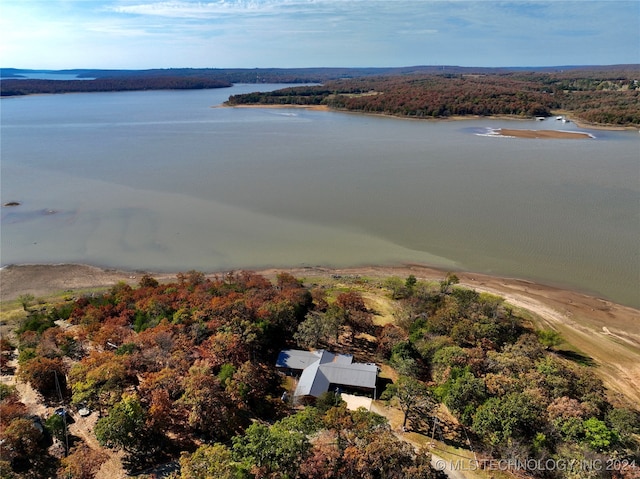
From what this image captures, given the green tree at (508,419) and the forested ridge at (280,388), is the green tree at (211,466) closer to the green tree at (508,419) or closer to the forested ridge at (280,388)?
the forested ridge at (280,388)

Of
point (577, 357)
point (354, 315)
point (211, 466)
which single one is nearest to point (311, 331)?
point (354, 315)

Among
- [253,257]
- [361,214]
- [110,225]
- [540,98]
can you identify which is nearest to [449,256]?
[361,214]

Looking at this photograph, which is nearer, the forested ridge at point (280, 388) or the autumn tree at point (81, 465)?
the autumn tree at point (81, 465)

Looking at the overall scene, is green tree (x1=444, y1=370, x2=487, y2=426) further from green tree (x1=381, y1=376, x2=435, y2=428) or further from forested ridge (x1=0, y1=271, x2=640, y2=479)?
green tree (x1=381, y1=376, x2=435, y2=428)

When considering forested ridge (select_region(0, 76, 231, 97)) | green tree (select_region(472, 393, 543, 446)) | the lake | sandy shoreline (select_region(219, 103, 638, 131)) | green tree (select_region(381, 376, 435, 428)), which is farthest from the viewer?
forested ridge (select_region(0, 76, 231, 97))

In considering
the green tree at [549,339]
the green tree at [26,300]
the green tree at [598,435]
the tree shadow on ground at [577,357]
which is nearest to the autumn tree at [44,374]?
the green tree at [26,300]

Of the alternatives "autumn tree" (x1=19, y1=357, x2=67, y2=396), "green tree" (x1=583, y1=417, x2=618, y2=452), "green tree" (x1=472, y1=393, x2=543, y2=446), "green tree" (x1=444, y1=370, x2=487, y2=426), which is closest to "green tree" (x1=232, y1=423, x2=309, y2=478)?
"green tree" (x1=444, y1=370, x2=487, y2=426)
